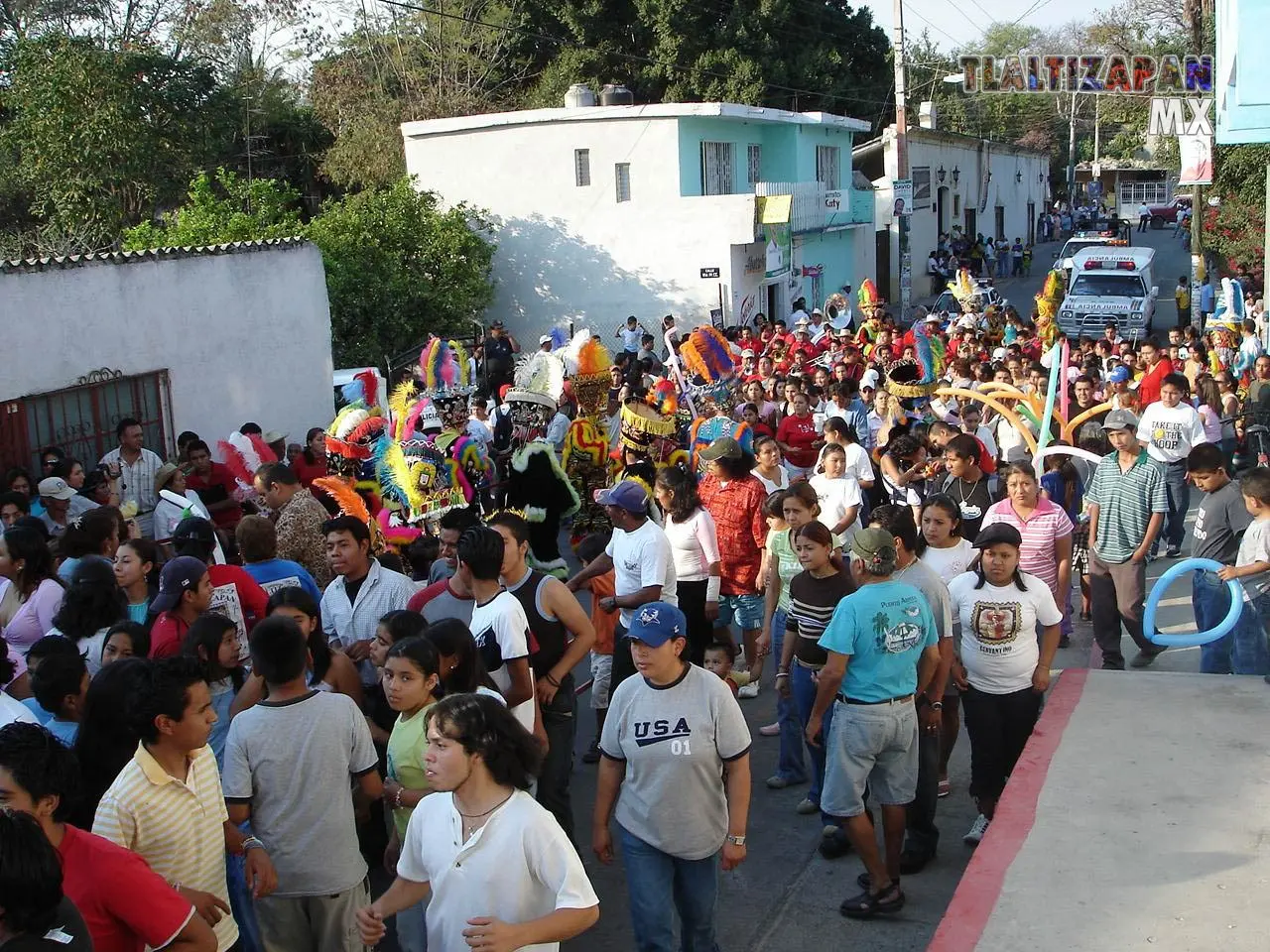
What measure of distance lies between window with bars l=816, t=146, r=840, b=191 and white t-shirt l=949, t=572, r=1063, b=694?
28159 mm

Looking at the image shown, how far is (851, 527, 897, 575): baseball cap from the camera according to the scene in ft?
18.3

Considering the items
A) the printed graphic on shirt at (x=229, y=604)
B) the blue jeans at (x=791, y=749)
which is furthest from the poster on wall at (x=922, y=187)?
the printed graphic on shirt at (x=229, y=604)

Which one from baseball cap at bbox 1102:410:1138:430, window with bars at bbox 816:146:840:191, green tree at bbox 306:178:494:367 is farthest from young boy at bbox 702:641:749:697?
window with bars at bbox 816:146:840:191

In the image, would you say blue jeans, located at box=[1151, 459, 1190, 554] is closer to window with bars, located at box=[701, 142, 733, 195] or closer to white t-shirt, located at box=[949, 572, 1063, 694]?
white t-shirt, located at box=[949, 572, 1063, 694]

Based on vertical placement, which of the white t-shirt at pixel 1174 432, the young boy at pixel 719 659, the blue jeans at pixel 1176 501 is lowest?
the blue jeans at pixel 1176 501

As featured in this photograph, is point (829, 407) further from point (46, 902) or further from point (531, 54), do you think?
point (531, 54)

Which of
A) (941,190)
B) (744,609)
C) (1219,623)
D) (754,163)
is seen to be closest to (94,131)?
(754,163)

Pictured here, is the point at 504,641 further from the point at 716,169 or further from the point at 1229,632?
the point at 716,169

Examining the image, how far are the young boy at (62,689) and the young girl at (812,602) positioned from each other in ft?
10.3

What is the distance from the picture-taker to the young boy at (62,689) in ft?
15.1

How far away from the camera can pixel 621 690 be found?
4.74 metres

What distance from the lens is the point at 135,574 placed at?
20.0 feet

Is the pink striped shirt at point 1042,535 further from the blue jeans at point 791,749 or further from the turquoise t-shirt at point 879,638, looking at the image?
the turquoise t-shirt at point 879,638

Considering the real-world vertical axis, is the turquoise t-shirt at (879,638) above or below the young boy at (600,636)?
above
